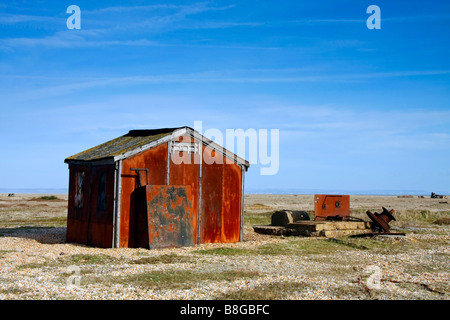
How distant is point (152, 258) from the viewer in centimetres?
1434

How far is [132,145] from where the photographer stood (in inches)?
713

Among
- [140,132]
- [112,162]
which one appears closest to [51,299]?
[112,162]

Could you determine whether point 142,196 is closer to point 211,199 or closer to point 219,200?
point 211,199

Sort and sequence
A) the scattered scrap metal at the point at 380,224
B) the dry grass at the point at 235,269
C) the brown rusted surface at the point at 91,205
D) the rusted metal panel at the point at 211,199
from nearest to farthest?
the dry grass at the point at 235,269, the brown rusted surface at the point at 91,205, the rusted metal panel at the point at 211,199, the scattered scrap metal at the point at 380,224

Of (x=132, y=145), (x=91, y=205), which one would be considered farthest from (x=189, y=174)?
(x=91, y=205)

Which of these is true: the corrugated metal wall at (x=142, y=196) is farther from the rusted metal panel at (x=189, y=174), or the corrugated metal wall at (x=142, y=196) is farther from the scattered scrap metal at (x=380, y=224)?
the scattered scrap metal at (x=380, y=224)

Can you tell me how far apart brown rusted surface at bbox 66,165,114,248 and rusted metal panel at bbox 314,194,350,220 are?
11.0 meters

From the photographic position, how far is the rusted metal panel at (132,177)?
16844mm

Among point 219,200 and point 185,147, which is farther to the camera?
point 219,200

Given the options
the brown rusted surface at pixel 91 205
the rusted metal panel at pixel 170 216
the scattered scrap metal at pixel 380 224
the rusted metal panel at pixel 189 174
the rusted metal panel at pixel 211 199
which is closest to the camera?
the rusted metal panel at pixel 170 216

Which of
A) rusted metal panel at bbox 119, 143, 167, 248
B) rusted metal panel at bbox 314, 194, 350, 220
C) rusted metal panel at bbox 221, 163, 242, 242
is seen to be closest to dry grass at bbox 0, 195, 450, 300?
rusted metal panel at bbox 221, 163, 242, 242

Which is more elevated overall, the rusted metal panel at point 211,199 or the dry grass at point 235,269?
the rusted metal panel at point 211,199

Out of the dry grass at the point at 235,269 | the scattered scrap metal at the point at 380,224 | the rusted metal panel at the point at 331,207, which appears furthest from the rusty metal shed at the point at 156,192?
the scattered scrap metal at the point at 380,224

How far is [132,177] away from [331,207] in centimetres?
1135
